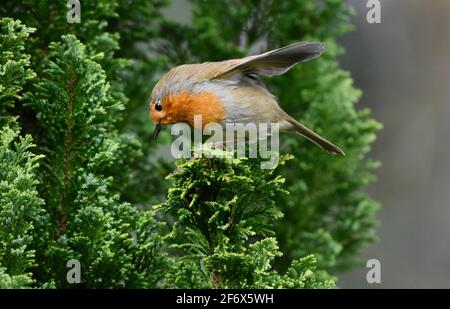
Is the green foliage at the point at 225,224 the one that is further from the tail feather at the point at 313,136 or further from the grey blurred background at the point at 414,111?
the grey blurred background at the point at 414,111

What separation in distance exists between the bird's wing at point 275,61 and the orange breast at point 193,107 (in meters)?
0.09

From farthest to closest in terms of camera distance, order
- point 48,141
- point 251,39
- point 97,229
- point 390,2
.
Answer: point 390,2
point 251,39
point 48,141
point 97,229

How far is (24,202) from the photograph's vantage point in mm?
2195

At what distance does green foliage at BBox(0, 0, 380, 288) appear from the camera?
2.25 meters

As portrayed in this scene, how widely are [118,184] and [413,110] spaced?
301cm

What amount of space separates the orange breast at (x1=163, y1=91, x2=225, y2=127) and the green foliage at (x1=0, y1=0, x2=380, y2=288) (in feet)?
0.65

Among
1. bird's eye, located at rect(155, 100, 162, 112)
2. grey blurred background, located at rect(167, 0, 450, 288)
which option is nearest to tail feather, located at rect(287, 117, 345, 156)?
bird's eye, located at rect(155, 100, 162, 112)

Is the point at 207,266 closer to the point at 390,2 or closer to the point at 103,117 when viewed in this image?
the point at 103,117

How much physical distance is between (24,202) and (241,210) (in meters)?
0.62

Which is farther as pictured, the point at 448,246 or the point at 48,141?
the point at 448,246

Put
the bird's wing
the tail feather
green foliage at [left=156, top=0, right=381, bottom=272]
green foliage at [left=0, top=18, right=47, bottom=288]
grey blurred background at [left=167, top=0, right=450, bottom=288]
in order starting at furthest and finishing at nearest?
grey blurred background at [left=167, top=0, right=450, bottom=288] < green foliage at [left=156, top=0, right=381, bottom=272] < the tail feather < the bird's wing < green foliage at [left=0, top=18, right=47, bottom=288]

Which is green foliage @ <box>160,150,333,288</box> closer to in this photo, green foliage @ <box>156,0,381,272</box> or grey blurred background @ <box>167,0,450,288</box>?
green foliage @ <box>156,0,381,272</box>

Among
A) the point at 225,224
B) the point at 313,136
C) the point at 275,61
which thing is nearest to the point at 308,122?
the point at 313,136
